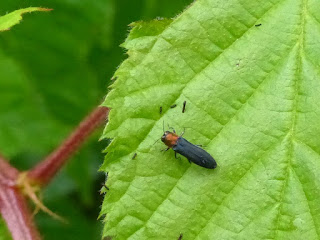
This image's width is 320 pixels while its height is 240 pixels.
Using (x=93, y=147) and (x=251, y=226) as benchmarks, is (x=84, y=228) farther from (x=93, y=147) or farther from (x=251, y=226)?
(x=251, y=226)

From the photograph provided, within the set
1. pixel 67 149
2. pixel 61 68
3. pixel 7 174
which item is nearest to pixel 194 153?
pixel 67 149

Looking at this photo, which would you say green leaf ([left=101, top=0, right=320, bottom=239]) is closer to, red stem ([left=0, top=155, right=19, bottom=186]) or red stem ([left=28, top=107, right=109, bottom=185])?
red stem ([left=28, top=107, right=109, bottom=185])

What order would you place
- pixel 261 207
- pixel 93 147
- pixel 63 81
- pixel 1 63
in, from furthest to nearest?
pixel 93 147 < pixel 63 81 < pixel 1 63 < pixel 261 207

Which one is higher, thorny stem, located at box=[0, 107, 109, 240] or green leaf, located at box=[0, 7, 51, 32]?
green leaf, located at box=[0, 7, 51, 32]

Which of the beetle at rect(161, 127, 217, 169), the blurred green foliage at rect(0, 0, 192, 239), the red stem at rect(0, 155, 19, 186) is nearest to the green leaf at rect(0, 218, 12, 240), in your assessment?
the red stem at rect(0, 155, 19, 186)

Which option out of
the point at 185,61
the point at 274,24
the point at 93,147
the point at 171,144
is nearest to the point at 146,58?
the point at 185,61

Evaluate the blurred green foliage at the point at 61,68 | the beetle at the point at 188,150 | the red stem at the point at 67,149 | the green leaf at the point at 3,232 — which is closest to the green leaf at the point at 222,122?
the beetle at the point at 188,150

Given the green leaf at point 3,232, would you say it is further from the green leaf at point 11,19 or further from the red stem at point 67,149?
the green leaf at point 11,19
